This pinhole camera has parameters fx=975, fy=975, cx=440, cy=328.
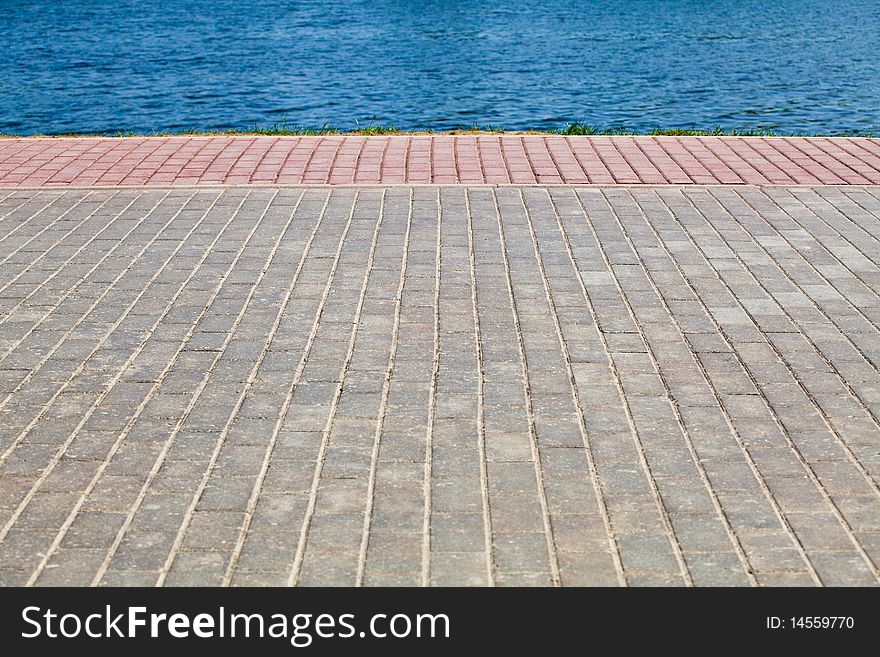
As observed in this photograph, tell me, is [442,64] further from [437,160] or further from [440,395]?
[440,395]

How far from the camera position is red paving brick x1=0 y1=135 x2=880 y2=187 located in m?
9.53

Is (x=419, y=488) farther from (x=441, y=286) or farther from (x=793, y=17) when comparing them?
(x=793, y=17)

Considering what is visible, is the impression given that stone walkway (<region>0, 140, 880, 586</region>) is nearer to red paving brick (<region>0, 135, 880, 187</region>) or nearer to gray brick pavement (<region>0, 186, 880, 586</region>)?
gray brick pavement (<region>0, 186, 880, 586</region>)

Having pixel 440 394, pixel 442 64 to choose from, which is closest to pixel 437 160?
pixel 440 394

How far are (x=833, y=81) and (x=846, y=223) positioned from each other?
44.9 feet

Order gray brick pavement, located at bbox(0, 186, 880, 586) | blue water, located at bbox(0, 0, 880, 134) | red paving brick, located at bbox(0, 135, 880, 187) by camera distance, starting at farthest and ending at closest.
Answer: blue water, located at bbox(0, 0, 880, 134) → red paving brick, located at bbox(0, 135, 880, 187) → gray brick pavement, located at bbox(0, 186, 880, 586)

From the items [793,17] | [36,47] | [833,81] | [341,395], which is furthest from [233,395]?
[793,17]

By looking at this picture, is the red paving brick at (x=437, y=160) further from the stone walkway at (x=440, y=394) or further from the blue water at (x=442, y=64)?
the blue water at (x=442, y=64)

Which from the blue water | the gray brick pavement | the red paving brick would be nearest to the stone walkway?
the gray brick pavement

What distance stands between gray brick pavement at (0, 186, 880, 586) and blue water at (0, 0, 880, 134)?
30.5 feet

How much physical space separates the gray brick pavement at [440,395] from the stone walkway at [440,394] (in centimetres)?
2

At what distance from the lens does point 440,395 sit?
5359 mm

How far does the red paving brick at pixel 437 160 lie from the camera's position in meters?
9.53

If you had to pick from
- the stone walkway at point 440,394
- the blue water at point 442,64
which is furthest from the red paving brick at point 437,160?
the blue water at point 442,64
